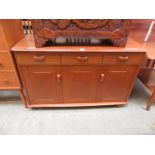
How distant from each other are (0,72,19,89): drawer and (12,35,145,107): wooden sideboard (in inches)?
3.3

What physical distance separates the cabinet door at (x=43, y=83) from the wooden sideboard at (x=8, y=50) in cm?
13

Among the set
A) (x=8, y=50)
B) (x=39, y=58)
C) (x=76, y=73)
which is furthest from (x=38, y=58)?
(x=76, y=73)

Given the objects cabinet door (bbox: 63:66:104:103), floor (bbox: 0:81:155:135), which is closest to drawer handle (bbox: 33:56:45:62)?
cabinet door (bbox: 63:66:104:103)

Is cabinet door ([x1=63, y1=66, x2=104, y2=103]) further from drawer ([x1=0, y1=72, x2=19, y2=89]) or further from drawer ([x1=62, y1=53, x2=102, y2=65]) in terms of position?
drawer ([x1=0, y1=72, x2=19, y2=89])

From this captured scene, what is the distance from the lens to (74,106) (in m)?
1.48

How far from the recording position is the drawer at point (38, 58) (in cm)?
108

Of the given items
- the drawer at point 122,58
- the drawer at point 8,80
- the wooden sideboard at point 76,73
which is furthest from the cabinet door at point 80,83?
the drawer at point 8,80

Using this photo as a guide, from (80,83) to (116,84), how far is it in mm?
402

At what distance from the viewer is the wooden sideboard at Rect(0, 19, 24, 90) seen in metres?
1.02

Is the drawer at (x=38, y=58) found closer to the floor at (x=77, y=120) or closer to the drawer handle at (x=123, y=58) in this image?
the drawer handle at (x=123, y=58)

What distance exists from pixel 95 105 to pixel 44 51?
2.88 feet

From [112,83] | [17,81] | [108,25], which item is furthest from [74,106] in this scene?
[108,25]
